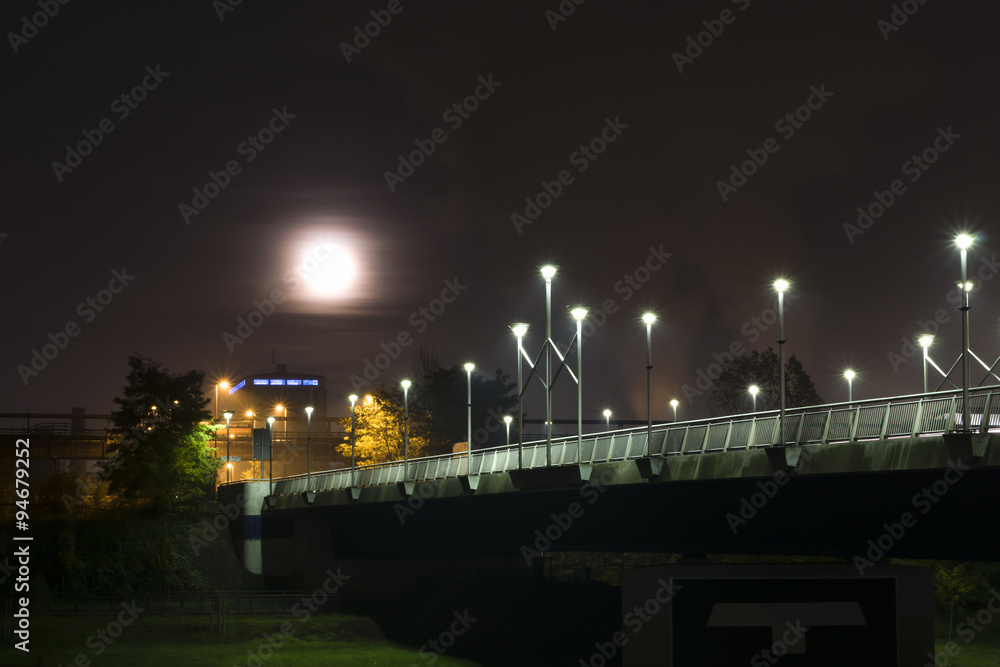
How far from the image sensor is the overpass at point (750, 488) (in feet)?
104

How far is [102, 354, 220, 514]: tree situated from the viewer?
269ft

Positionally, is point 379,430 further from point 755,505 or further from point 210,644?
point 755,505

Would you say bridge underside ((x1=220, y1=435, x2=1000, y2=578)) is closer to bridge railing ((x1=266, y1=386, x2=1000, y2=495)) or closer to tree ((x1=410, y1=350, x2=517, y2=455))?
bridge railing ((x1=266, y1=386, x2=1000, y2=495))

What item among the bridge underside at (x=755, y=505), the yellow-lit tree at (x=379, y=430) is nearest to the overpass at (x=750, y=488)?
the bridge underside at (x=755, y=505)

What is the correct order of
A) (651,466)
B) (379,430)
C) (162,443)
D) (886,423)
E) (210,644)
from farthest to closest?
(379,430), (162,443), (210,644), (651,466), (886,423)

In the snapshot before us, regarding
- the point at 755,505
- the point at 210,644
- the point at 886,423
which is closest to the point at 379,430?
the point at 210,644

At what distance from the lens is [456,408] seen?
404 ft

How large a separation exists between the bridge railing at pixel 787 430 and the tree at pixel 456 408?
61469mm

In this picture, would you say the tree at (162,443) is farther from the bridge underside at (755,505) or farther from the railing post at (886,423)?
the railing post at (886,423)

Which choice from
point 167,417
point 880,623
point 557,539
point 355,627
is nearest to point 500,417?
point 167,417

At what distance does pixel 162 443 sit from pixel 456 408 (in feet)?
145

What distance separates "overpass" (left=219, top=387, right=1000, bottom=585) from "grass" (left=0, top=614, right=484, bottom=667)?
290 inches

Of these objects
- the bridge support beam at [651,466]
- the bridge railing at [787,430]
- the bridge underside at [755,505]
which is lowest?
the bridge underside at [755,505]

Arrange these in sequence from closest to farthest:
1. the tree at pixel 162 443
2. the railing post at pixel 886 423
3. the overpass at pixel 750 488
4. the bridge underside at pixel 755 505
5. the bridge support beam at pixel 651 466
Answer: the overpass at pixel 750 488, the bridge underside at pixel 755 505, the railing post at pixel 886 423, the bridge support beam at pixel 651 466, the tree at pixel 162 443
